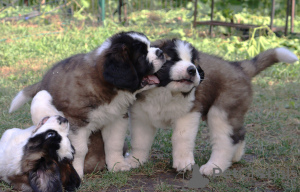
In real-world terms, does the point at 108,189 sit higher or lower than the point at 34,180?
lower

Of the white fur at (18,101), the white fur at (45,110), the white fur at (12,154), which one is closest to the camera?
the white fur at (12,154)

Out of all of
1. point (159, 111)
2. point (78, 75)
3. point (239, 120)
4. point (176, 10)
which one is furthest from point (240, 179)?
point (176, 10)

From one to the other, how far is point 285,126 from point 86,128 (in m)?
2.50

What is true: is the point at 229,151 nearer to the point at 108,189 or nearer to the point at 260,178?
the point at 260,178

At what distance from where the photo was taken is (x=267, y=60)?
386cm

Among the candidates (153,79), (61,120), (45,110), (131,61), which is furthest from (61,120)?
(153,79)

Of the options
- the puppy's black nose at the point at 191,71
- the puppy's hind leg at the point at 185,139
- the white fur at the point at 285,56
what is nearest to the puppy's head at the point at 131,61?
the puppy's black nose at the point at 191,71

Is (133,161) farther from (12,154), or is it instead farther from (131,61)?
(12,154)

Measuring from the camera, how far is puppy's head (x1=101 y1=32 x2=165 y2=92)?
3.09 metres

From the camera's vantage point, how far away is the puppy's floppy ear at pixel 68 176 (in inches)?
115

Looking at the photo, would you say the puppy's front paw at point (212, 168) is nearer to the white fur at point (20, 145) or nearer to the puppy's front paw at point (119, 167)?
the puppy's front paw at point (119, 167)

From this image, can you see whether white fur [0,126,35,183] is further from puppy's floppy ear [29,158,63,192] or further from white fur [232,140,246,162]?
white fur [232,140,246,162]

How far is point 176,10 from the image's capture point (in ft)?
38.7

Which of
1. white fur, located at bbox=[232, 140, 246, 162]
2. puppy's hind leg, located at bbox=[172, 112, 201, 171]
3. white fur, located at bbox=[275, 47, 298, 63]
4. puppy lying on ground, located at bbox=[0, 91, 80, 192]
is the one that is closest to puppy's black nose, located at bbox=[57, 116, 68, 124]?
puppy lying on ground, located at bbox=[0, 91, 80, 192]
